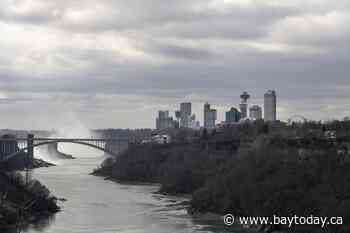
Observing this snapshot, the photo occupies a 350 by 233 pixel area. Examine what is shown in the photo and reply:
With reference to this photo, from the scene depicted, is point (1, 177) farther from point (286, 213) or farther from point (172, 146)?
point (172, 146)

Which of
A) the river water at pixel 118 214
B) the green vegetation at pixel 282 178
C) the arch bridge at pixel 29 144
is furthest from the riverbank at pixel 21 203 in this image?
the arch bridge at pixel 29 144

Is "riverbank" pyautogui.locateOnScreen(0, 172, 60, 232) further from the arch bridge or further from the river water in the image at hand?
the arch bridge

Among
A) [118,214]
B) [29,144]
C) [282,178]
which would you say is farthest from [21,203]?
[29,144]

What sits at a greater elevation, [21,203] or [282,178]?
[282,178]

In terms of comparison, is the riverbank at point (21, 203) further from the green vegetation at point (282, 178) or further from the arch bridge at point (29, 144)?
the arch bridge at point (29, 144)

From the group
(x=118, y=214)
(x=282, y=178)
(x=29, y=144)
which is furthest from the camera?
(x=29, y=144)

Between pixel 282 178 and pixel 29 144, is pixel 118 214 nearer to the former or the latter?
pixel 282 178

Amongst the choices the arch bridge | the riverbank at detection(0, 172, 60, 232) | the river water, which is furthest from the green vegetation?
the arch bridge
